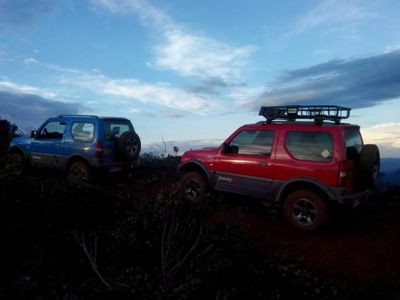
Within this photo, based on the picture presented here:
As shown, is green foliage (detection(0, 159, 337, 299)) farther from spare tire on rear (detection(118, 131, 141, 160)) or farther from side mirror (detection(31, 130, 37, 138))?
side mirror (detection(31, 130, 37, 138))

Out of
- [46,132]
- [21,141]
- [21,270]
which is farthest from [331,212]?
[21,141]

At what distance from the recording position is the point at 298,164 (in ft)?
22.0

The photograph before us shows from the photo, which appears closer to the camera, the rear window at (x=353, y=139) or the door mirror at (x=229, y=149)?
the rear window at (x=353, y=139)

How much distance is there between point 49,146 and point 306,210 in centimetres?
756

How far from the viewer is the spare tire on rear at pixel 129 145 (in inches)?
383

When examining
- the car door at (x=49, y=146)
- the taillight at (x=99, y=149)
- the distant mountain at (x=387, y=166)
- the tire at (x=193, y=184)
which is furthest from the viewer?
the car door at (x=49, y=146)

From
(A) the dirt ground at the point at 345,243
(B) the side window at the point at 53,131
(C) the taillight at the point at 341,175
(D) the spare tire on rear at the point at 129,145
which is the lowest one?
(A) the dirt ground at the point at 345,243

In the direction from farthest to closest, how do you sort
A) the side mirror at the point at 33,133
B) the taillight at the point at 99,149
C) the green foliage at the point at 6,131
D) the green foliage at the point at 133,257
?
1. the green foliage at the point at 6,131
2. the side mirror at the point at 33,133
3. the taillight at the point at 99,149
4. the green foliage at the point at 133,257

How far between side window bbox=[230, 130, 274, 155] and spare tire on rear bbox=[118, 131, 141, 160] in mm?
3272

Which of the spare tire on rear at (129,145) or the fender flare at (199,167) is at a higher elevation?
the spare tire on rear at (129,145)

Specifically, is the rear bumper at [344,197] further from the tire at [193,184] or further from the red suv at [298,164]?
the tire at [193,184]

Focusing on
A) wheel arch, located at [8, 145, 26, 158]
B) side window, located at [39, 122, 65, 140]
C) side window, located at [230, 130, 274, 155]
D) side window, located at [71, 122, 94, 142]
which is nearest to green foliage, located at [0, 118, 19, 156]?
wheel arch, located at [8, 145, 26, 158]

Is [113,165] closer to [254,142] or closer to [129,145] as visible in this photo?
[129,145]

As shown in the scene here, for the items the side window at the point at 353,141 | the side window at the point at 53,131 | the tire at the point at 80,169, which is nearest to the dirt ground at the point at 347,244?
the side window at the point at 353,141
